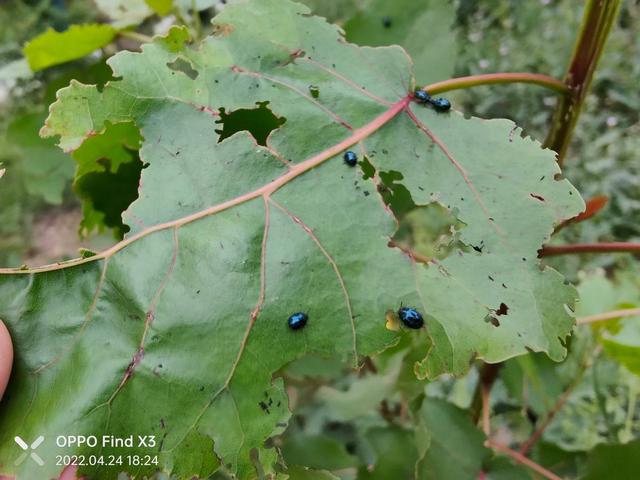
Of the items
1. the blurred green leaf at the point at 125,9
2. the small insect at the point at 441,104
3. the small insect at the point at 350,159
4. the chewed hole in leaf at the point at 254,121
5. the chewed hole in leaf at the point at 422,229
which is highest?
the small insect at the point at 441,104

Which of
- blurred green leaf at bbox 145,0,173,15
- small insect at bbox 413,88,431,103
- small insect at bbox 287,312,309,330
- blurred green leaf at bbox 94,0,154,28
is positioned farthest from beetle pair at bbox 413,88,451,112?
blurred green leaf at bbox 94,0,154,28

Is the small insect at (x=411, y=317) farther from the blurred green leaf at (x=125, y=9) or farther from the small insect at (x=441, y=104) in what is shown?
the blurred green leaf at (x=125, y=9)

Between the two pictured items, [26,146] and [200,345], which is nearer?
[200,345]

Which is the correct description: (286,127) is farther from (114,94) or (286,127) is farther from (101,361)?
(101,361)

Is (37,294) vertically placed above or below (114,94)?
below

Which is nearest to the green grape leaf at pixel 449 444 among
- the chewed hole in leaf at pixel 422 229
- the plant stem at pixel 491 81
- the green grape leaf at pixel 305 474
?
the green grape leaf at pixel 305 474

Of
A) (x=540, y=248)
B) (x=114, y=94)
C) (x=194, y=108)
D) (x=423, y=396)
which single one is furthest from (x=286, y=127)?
(x=423, y=396)

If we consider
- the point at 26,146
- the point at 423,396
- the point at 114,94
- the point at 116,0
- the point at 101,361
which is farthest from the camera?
the point at 26,146
